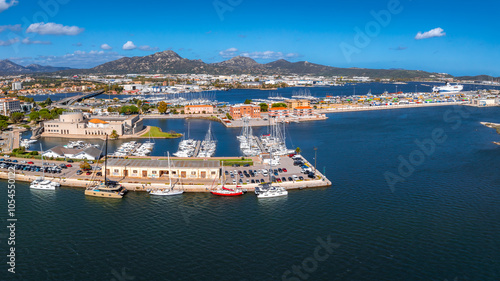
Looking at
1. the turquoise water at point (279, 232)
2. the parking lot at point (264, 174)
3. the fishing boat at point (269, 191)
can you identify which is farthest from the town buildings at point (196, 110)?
the fishing boat at point (269, 191)

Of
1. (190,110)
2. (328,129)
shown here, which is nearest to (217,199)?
(328,129)

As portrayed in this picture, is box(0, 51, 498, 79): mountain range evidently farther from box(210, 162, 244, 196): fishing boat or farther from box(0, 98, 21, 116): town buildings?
box(210, 162, 244, 196): fishing boat

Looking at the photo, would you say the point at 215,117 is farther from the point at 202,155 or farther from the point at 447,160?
the point at 447,160

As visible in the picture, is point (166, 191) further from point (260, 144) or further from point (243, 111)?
point (243, 111)

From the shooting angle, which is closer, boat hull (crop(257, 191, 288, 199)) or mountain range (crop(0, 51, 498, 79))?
boat hull (crop(257, 191, 288, 199))

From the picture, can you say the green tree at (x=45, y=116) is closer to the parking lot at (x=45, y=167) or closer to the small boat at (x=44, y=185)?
the parking lot at (x=45, y=167)

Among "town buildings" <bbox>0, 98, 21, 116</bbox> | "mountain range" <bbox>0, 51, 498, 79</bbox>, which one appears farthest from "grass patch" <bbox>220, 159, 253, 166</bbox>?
"mountain range" <bbox>0, 51, 498, 79</bbox>

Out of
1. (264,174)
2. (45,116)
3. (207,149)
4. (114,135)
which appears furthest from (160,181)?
(45,116)

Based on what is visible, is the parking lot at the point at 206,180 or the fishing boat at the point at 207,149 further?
the fishing boat at the point at 207,149

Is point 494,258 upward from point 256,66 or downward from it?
downward
